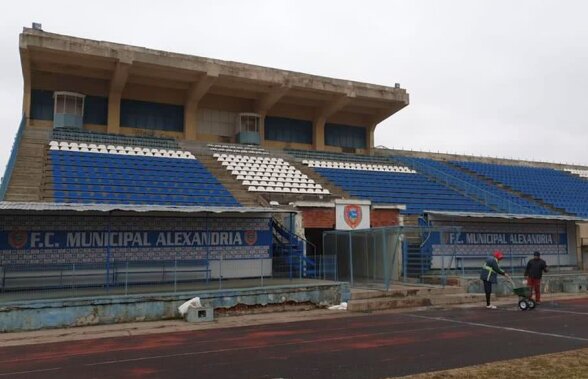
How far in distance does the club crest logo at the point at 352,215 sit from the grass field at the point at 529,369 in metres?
12.3

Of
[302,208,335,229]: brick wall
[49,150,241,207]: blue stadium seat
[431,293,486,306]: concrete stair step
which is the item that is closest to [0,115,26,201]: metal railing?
[49,150,241,207]: blue stadium seat

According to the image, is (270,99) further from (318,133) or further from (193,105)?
(193,105)

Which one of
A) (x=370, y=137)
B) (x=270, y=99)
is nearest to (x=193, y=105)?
(x=270, y=99)

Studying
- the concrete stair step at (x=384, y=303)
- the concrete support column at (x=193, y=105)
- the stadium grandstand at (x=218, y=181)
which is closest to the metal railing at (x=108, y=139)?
the stadium grandstand at (x=218, y=181)

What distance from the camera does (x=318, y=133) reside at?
34.7 metres

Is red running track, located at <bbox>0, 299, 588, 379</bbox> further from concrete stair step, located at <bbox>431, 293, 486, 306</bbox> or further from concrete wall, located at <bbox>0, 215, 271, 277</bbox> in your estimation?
concrete wall, located at <bbox>0, 215, 271, 277</bbox>

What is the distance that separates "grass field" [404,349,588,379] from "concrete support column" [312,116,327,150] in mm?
26724

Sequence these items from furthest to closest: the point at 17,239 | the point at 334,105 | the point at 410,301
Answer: the point at 334,105, the point at 410,301, the point at 17,239

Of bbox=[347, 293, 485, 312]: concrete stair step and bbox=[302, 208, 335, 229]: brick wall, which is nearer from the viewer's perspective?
bbox=[347, 293, 485, 312]: concrete stair step

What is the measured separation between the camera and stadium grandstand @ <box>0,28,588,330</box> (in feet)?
54.9

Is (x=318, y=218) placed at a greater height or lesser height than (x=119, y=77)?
lesser

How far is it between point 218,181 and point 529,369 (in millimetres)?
17448

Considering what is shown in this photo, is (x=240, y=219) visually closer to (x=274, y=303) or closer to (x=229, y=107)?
(x=274, y=303)

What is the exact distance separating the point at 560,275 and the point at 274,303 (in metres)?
12.8
